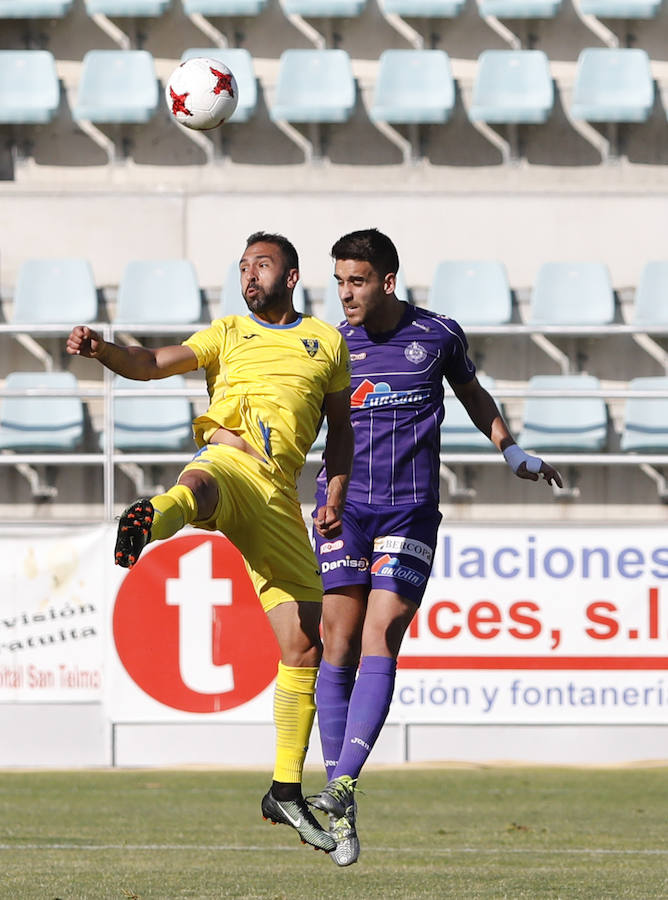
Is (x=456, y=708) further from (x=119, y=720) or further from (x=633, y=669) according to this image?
(x=119, y=720)

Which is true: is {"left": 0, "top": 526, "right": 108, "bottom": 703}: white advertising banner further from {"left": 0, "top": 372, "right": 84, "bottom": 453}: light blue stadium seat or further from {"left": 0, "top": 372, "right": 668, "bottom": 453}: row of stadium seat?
{"left": 0, "top": 372, "right": 84, "bottom": 453}: light blue stadium seat

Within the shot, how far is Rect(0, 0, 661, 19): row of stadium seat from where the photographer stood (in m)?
14.5

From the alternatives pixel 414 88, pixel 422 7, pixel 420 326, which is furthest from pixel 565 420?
pixel 420 326

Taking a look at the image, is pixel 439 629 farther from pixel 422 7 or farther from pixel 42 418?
pixel 422 7

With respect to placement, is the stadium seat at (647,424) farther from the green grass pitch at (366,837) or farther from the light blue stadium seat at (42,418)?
the light blue stadium seat at (42,418)

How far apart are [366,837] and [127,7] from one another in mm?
9150

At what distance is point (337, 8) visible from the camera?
14617 millimetres

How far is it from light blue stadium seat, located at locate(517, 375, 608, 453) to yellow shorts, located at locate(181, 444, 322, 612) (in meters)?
6.88

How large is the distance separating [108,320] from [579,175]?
478cm

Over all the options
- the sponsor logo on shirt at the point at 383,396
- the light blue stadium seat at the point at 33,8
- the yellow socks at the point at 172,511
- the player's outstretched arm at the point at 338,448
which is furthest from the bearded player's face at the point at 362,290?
the light blue stadium seat at the point at 33,8

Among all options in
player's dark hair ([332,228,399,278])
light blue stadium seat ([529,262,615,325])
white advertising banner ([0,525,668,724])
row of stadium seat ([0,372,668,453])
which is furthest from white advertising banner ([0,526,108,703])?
player's dark hair ([332,228,399,278])

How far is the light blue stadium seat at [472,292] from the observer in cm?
1317

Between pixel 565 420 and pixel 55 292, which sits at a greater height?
pixel 55 292

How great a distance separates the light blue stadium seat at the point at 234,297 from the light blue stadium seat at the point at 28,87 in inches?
108
